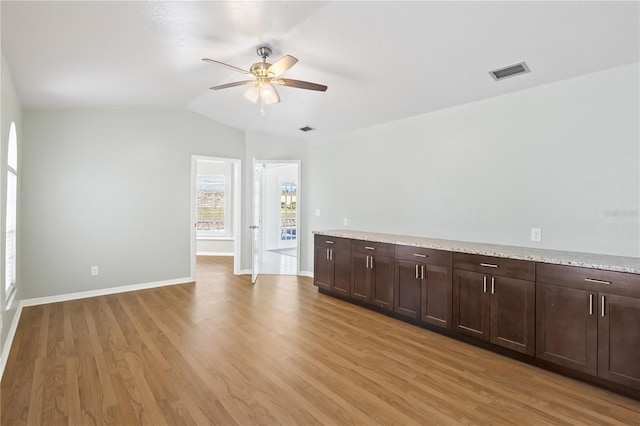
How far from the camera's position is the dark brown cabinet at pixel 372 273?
393 centimetres

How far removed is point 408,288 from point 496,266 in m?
1.01

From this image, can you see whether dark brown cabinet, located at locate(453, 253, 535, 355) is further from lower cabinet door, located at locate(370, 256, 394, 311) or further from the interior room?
lower cabinet door, located at locate(370, 256, 394, 311)

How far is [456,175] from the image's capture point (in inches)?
152

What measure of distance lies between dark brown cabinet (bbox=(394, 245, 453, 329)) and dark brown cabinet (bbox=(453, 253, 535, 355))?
0.10 m

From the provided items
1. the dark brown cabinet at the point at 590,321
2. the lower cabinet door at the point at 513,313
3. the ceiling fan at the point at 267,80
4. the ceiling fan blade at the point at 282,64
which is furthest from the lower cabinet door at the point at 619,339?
the ceiling fan blade at the point at 282,64

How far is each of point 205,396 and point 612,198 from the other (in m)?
3.53

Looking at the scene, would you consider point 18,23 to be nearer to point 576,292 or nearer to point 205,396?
point 205,396

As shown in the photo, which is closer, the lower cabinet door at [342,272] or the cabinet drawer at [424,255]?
the cabinet drawer at [424,255]

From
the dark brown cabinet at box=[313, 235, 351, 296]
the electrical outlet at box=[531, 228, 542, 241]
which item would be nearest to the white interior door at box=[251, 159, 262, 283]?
the dark brown cabinet at box=[313, 235, 351, 296]

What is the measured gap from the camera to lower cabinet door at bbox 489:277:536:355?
2.76 meters

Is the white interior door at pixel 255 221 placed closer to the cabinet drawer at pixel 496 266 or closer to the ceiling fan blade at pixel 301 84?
the ceiling fan blade at pixel 301 84

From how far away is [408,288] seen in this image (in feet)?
12.2

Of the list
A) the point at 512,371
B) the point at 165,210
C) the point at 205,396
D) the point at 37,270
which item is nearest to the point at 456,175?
the point at 512,371

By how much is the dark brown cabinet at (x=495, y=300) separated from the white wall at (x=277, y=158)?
3.24m
